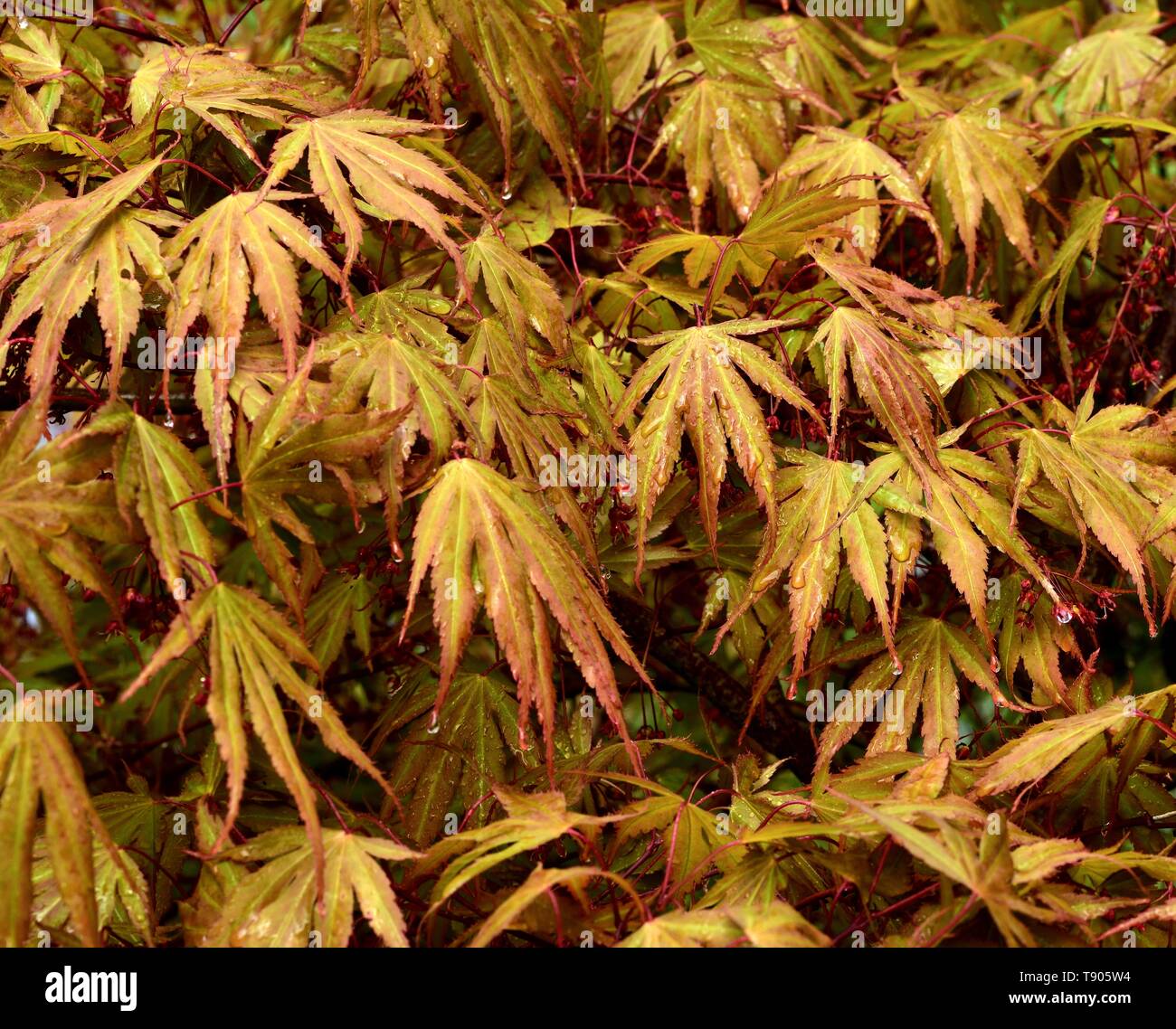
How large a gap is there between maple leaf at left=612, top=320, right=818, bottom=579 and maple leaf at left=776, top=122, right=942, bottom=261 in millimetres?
415

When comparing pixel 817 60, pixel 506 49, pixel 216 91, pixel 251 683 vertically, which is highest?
pixel 817 60

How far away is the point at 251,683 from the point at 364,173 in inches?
26.8

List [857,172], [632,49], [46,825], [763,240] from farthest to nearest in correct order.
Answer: [632,49], [857,172], [763,240], [46,825]

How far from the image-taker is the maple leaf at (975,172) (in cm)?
187

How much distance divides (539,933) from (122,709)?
5.32ft

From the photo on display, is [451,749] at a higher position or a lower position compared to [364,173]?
lower

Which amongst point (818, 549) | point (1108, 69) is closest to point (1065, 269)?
point (1108, 69)

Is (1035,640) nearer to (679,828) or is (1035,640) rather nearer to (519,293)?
(679,828)

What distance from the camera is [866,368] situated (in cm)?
→ 153

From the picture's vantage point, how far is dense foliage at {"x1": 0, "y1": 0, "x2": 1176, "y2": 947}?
1.23 meters

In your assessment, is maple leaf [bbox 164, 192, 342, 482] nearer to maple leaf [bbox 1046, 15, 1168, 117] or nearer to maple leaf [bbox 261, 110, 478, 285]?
maple leaf [bbox 261, 110, 478, 285]

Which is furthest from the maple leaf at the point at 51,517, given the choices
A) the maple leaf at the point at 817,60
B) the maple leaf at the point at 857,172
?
the maple leaf at the point at 817,60

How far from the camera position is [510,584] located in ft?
4.21
